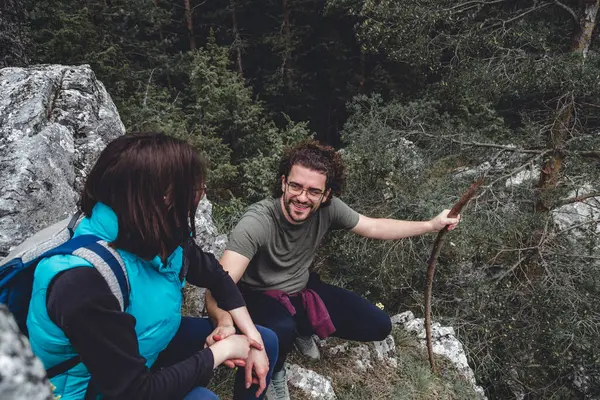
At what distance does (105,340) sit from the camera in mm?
1356

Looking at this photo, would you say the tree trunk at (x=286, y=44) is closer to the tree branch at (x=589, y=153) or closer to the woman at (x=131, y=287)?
the tree branch at (x=589, y=153)

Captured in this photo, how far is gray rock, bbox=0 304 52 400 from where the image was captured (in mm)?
526

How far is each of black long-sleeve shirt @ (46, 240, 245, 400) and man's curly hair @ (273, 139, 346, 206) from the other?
4.75 ft

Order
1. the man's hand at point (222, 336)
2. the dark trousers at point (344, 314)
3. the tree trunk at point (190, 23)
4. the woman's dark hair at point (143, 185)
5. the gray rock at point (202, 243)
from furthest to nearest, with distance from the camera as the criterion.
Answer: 1. the tree trunk at point (190, 23)
2. the gray rock at point (202, 243)
3. the dark trousers at point (344, 314)
4. the man's hand at point (222, 336)
5. the woman's dark hair at point (143, 185)

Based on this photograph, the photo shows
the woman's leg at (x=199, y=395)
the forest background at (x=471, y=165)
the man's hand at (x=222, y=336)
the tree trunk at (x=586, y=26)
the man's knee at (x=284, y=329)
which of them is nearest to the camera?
the woman's leg at (x=199, y=395)

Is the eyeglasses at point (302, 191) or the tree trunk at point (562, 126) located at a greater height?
the tree trunk at point (562, 126)

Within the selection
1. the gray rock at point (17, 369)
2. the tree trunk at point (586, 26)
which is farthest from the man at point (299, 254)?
the tree trunk at point (586, 26)

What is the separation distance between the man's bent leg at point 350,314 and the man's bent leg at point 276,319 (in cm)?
45

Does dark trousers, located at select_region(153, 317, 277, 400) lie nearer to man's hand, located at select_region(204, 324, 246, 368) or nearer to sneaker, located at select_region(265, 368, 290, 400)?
man's hand, located at select_region(204, 324, 246, 368)

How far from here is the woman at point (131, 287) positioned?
52.1 inches

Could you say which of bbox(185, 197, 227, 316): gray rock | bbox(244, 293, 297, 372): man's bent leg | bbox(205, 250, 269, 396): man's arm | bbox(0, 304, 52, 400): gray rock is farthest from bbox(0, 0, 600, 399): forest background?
bbox(0, 304, 52, 400): gray rock

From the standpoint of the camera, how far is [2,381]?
52 centimetres

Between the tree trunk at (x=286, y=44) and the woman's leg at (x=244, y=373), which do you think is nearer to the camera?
the woman's leg at (x=244, y=373)

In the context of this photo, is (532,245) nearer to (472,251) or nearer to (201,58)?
(472,251)
